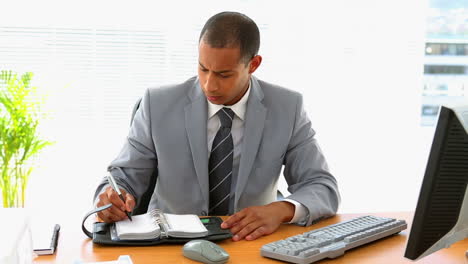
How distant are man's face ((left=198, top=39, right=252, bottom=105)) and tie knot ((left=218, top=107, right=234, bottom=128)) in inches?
4.4

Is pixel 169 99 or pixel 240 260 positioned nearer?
pixel 240 260

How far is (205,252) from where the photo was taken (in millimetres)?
1634

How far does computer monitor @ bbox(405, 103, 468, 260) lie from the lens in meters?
1.28

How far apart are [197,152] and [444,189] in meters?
1.18

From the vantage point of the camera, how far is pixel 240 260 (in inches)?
66.5

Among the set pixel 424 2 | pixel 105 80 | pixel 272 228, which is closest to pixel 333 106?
pixel 424 2

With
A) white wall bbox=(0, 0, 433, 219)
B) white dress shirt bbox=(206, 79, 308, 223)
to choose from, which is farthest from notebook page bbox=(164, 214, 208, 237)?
white wall bbox=(0, 0, 433, 219)

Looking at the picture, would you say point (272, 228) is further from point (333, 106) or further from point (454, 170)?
point (333, 106)

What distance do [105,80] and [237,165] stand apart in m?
2.13

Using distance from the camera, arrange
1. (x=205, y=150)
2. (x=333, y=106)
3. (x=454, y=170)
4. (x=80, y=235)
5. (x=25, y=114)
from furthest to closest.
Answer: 1. (x=333, y=106)
2. (x=25, y=114)
3. (x=205, y=150)
4. (x=80, y=235)
5. (x=454, y=170)

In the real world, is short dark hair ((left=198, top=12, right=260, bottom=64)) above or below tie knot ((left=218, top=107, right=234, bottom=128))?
above

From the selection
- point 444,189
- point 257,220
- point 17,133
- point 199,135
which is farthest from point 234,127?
point 17,133

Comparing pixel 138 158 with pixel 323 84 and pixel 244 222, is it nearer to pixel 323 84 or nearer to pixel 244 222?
pixel 244 222

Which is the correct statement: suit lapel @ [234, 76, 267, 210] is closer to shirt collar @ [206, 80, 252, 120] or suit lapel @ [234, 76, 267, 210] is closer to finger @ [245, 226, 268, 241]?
shirt collar @ [206, 80, 252, 120]
